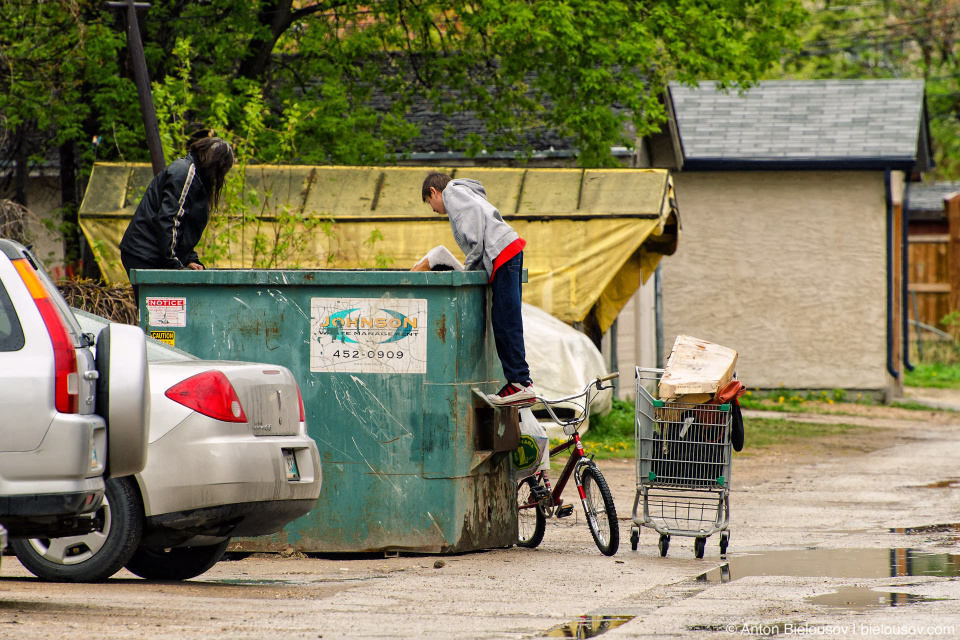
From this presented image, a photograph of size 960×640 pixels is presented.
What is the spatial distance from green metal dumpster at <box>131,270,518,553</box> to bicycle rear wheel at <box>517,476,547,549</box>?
60cm

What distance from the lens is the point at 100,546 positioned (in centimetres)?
596

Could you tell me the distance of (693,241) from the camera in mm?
21141

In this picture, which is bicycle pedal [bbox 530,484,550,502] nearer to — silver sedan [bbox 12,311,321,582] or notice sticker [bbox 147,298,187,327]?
silver sedan [bbox 12,311,321,582]

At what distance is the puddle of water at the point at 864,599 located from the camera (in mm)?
5672

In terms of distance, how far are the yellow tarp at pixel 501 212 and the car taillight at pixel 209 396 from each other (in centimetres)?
745

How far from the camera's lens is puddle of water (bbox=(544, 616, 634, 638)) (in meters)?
5.02

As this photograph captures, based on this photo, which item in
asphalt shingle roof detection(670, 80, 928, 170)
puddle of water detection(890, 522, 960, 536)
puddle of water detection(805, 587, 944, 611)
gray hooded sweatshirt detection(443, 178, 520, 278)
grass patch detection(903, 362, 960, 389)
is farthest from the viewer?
grass patch detection(903, 362, 960, 389)

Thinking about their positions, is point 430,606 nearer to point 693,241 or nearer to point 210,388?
point 210,388

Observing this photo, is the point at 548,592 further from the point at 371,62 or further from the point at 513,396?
the point at 371,62

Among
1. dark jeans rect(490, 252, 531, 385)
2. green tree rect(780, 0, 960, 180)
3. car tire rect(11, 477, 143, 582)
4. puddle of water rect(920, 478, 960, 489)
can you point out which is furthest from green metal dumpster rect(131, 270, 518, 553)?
green tree rect(780, 0, 960, 180)

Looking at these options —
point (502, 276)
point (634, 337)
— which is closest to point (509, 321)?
point (502, 276)

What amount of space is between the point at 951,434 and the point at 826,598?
10841 millimetres

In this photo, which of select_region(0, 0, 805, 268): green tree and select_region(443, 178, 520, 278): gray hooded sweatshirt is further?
select_region(0, 0, 805, 268): green tree

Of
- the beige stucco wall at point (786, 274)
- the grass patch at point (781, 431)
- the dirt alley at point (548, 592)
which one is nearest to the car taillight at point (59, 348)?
the dirt alley at point (548, 592)
